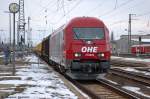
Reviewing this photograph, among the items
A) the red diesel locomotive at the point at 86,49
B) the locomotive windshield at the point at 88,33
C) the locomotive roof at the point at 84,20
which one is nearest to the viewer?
A: the red diesel locomotive at the point at 86,49

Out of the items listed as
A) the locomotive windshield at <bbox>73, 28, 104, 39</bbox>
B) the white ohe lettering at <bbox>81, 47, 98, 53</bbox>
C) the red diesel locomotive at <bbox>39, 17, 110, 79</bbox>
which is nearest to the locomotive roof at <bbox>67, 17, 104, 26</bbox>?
the red diesel locomotive at <bbox>39, 17, 110, 79</bbox>

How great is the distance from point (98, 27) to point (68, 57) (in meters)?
2.41

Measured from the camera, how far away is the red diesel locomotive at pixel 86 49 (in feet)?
69.3

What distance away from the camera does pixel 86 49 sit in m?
21.2

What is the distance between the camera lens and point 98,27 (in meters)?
22.4

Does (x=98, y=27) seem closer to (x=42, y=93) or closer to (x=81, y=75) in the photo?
(x=81, y=75)

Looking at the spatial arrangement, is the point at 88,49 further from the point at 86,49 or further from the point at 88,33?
the point at 88,33

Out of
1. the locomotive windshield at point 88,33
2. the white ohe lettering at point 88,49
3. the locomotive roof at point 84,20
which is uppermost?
the locomotive roof at point 84,20

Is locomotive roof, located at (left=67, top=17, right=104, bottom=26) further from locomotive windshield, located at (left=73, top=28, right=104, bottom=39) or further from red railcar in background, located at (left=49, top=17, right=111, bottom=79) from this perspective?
locomotive windshield, located at (left=73, top=28, right=104, bottom=39)

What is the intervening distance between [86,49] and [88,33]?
1.20 metres

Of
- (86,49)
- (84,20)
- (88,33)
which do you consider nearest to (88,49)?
(86,49)

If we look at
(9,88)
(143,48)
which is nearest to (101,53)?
(9,88)

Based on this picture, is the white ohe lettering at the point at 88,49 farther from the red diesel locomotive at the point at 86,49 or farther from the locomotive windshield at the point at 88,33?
the locomotive windshield at the point at 88,33

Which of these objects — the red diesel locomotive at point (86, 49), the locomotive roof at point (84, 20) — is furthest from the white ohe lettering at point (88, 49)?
the locomotive roof at point (84, 20)
